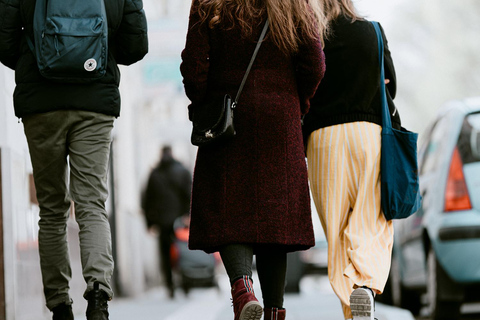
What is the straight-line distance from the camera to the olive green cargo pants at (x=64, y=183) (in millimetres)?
4445

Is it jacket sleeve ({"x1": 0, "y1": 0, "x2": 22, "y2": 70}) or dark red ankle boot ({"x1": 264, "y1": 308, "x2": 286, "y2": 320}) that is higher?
jacket sleeve ({"x1": 0, "y1": 0, "x2": 22, "y2": 70})

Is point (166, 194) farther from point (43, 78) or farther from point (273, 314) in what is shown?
point (273, 314)

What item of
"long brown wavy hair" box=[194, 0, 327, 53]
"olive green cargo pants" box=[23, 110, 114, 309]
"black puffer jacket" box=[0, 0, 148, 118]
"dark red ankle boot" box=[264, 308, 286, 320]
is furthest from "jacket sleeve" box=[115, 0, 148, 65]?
"dark red ankle boot" box=[264, 308, 286, 320]

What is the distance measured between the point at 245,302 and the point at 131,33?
5.23ft

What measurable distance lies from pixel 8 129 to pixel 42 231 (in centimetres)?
160

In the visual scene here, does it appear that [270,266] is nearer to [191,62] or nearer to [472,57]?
[191,62]

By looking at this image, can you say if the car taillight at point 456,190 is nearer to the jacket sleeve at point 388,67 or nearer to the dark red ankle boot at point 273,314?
the jacket sleeve at point 388,67

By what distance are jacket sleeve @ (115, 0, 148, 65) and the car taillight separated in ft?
8.08

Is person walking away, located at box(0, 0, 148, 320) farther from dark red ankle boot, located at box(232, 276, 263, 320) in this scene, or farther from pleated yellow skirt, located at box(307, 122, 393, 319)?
pleated yellow skirt, located at box(307, 122, 393, 319)

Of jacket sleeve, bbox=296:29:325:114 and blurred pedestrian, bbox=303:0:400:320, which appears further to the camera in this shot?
blurred pedestrian, bbox=303:0:400:320

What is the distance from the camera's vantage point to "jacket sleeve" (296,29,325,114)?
4398 millimetres

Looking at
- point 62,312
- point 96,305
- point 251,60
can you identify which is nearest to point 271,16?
point 251,60

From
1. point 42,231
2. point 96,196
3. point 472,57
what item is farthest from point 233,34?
point 472,57

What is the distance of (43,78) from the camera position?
4461 mm
